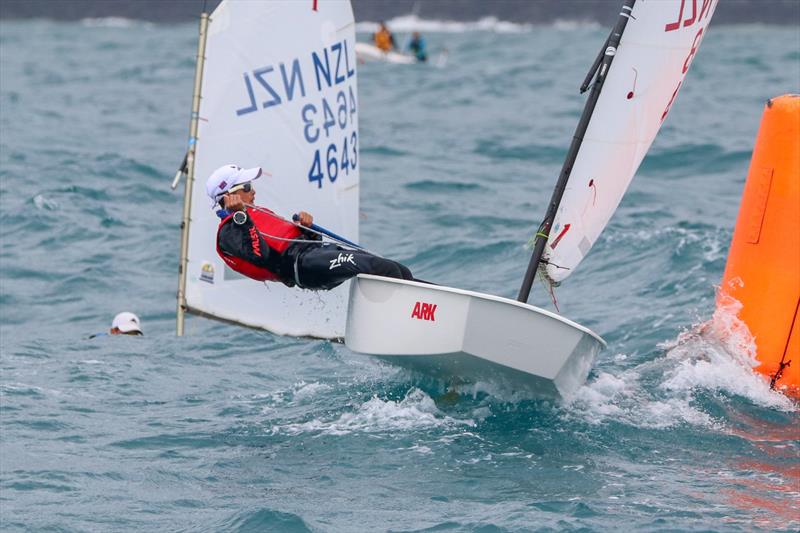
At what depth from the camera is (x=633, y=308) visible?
910 cm

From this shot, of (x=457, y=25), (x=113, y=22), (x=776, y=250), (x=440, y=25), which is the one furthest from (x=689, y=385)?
(x=113, y=22)

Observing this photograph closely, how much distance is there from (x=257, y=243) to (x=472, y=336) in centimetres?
129

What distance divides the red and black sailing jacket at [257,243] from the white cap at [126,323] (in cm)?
258

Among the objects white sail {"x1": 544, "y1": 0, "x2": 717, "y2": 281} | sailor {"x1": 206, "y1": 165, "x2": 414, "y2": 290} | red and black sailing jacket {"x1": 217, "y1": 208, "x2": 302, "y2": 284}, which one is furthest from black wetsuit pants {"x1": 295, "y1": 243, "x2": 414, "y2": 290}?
white sail {"x1": 544, "y1": 0, "x2": 717, "y2": 281}

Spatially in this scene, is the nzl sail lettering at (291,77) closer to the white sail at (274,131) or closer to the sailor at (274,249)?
the white sail at (274,131)

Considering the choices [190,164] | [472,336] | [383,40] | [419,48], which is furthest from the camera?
[383,40]

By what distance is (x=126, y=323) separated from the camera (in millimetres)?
8914

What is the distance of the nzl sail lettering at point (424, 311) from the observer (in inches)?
238

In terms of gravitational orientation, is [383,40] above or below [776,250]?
above

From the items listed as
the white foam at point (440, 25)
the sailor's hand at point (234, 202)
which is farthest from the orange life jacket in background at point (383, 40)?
the sailor's hand at point (234, 202)

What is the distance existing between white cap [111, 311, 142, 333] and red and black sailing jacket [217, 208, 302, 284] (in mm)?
2584

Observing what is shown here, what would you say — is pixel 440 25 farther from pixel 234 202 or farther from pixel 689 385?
pixel 234 202

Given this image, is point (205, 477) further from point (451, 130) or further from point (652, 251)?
point (451, 130)

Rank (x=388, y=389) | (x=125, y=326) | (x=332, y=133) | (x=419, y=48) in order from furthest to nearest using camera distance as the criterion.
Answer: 1. (x=419, y=48)
2. (x=125, y=326)
3. (x=332, y=133)
4. (x=388, y=389)
